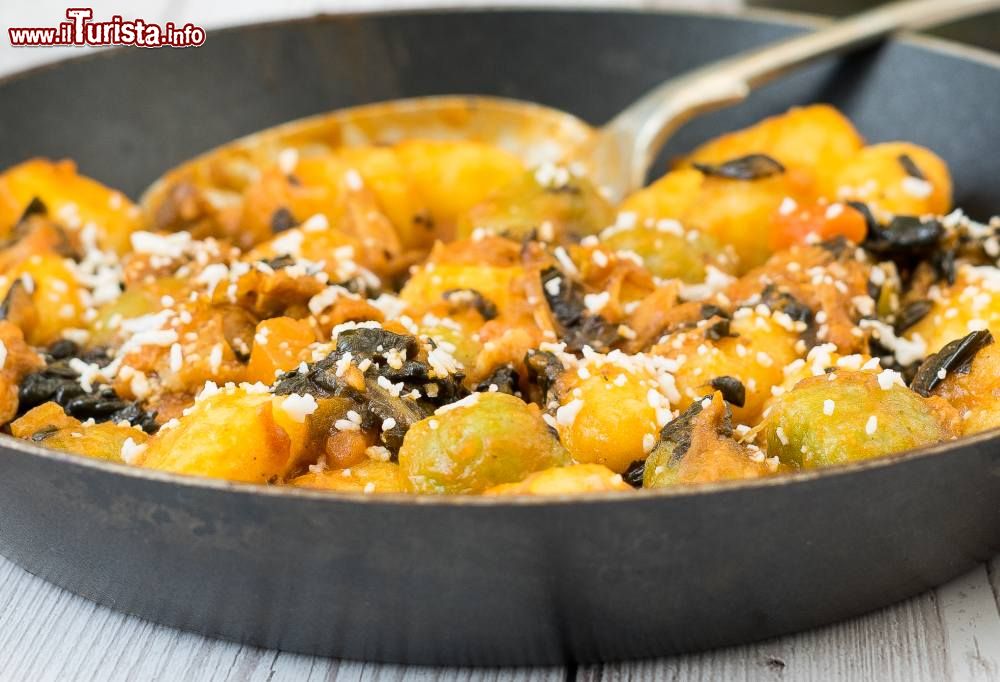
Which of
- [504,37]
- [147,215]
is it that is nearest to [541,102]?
[504,37]

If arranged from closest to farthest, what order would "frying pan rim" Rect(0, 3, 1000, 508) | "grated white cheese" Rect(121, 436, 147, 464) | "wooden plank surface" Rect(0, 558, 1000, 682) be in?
"frying pan rim" Rect(0, 3, 1000, 508)
"wooden plank surface" Rect(0, 558, 1000, 682)
"grated white cheese" Rect(121, 436, 147, 464)

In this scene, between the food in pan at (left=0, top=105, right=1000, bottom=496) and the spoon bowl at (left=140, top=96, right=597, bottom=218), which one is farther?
the spoon bowl at (left=140, top=96, right=597, bottom=218)

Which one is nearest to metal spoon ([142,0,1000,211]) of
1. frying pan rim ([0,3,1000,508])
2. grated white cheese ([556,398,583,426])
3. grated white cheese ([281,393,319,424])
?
grated white cheese ([556,398,583,426])

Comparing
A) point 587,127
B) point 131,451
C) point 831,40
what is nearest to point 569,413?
point 131,451

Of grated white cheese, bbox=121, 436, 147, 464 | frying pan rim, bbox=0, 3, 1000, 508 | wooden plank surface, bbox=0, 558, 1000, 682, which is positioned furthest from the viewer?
grated white cheese, bbox=121, 436, 147, 464

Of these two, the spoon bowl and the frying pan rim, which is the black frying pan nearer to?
the frying pan rim

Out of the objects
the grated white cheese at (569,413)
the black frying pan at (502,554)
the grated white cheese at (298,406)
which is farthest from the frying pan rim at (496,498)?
the grated white cheese at (569,413)

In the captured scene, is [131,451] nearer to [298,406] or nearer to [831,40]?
[298,406]
